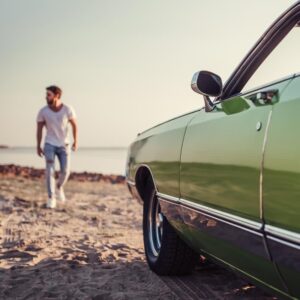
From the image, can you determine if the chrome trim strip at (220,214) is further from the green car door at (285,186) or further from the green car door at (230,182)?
the green car door at (285,186)

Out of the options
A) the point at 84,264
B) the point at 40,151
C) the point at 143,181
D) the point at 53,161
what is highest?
the point at 40,151

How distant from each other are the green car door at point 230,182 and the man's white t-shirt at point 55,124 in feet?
17.8

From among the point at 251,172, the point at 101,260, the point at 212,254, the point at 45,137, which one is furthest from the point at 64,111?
the point at 251,172

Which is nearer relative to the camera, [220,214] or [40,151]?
[220,214]

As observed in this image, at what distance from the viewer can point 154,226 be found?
4234 millimetres

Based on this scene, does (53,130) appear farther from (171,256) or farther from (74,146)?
(171,256)

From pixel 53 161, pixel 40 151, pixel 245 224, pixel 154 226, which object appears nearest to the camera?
pixel 245 224

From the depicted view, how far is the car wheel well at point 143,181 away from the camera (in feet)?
13.9

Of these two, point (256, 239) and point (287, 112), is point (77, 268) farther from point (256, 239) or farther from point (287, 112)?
point (287, 112)

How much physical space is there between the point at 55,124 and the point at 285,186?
672 centimetres

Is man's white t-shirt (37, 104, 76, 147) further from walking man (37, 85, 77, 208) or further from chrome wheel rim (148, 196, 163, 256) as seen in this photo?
chrome wheel rim (148, 196, 163, 256)

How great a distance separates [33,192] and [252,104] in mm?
9462

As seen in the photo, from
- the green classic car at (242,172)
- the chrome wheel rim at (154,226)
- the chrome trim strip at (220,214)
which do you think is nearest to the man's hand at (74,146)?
the chrome wheel rim at (154,226)

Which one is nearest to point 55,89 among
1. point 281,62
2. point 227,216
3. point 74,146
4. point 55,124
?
point 55,124
